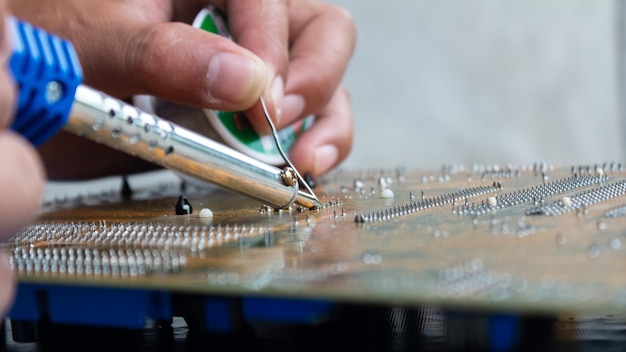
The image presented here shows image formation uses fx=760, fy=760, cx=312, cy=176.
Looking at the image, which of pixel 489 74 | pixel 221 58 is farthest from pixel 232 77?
pixel 489 74

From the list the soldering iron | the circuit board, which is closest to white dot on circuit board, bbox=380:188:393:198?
the circuit board

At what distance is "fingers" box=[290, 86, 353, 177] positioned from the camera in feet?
4.83

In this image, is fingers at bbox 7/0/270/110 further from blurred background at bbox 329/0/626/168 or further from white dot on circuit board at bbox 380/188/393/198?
blurred background at bbox 329/0/626/168

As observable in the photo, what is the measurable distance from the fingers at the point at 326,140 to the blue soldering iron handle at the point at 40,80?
819mm

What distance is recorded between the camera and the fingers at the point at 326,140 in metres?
1.47

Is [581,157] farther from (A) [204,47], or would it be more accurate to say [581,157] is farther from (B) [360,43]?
(A) [204,47]

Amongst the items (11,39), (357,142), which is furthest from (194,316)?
(357,142)

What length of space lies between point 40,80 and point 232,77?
1.68ft

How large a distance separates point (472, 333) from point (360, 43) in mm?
2538

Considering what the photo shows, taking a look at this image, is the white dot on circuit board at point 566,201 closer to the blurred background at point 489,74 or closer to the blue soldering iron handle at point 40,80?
the blue soldering iron handle at point 40,80

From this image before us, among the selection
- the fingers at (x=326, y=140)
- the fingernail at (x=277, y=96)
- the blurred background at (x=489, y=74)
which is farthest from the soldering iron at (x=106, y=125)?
the blurred background at (x=489, y=74)

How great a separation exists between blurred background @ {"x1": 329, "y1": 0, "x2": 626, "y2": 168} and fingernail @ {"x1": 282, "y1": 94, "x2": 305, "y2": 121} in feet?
4.72

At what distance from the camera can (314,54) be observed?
1.60 metres

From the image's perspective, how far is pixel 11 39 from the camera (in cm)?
58
